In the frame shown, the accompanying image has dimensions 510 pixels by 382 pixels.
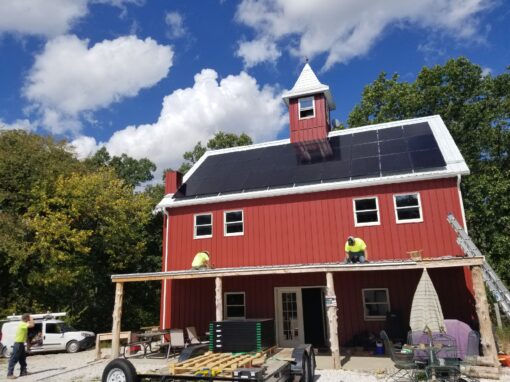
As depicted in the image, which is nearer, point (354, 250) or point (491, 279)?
point (491, 279)

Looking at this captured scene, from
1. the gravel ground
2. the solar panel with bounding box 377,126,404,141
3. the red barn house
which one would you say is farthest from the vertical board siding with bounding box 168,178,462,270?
the gravel ground

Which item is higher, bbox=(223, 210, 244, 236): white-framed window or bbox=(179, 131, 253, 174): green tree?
bbox=(179, 131, 253, 174): green tree

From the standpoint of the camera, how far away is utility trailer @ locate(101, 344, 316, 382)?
21.9 feet

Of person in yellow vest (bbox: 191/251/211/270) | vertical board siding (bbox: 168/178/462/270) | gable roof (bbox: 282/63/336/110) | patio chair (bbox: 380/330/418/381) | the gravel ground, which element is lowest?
the gravel ground

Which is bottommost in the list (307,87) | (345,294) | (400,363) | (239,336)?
(400,363)

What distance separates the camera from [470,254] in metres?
10.4

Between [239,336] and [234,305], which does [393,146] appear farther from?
[239,336]

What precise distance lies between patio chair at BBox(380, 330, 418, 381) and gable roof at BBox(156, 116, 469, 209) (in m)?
6.86

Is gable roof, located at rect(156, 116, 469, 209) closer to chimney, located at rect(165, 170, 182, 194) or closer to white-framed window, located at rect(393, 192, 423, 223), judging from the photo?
chimney, located at rect(165, 170, 182, 194)

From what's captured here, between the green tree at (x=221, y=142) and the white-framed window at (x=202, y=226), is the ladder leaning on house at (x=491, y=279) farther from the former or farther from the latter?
the green tree at (x=221, y=142)

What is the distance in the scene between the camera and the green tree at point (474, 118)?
72.7 feet

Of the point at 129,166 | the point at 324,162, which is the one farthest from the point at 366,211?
the point at 129,166

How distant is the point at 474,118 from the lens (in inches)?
1039

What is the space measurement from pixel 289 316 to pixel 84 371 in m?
7.41
